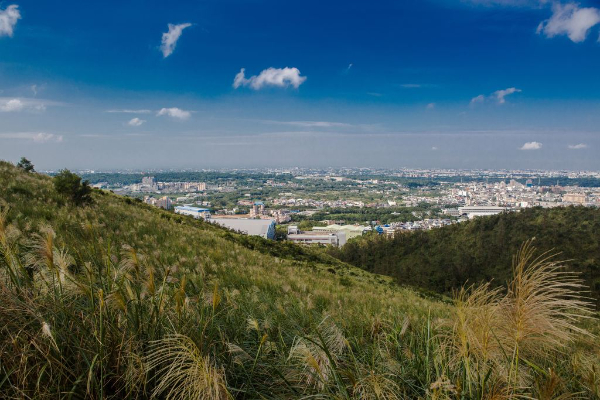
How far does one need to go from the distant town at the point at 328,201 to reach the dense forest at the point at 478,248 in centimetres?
1357

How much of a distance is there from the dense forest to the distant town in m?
13.6

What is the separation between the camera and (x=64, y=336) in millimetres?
1631

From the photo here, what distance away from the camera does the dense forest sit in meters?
34.6

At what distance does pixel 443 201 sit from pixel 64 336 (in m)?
137

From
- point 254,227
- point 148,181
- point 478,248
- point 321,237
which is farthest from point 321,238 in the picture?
point 148,181

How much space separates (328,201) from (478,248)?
279 ft

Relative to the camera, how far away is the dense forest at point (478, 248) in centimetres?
3456

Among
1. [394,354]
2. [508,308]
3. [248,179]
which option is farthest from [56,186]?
[248,179]

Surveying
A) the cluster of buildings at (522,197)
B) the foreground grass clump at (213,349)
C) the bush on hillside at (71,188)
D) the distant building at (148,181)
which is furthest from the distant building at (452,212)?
the foreground grass clump at (213,349)

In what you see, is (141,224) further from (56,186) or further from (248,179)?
(248,179)

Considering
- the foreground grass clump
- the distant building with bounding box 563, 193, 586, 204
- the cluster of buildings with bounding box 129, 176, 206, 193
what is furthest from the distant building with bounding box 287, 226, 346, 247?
the distant building with bounding box 563, 193, 586, 204

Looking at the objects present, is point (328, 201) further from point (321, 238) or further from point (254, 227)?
point (254, 227)

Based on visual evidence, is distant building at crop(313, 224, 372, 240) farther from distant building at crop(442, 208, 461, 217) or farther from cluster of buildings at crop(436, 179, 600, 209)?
cluster of buildings at crop(436, 179, 600, 209)

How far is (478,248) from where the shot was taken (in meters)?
41.4
